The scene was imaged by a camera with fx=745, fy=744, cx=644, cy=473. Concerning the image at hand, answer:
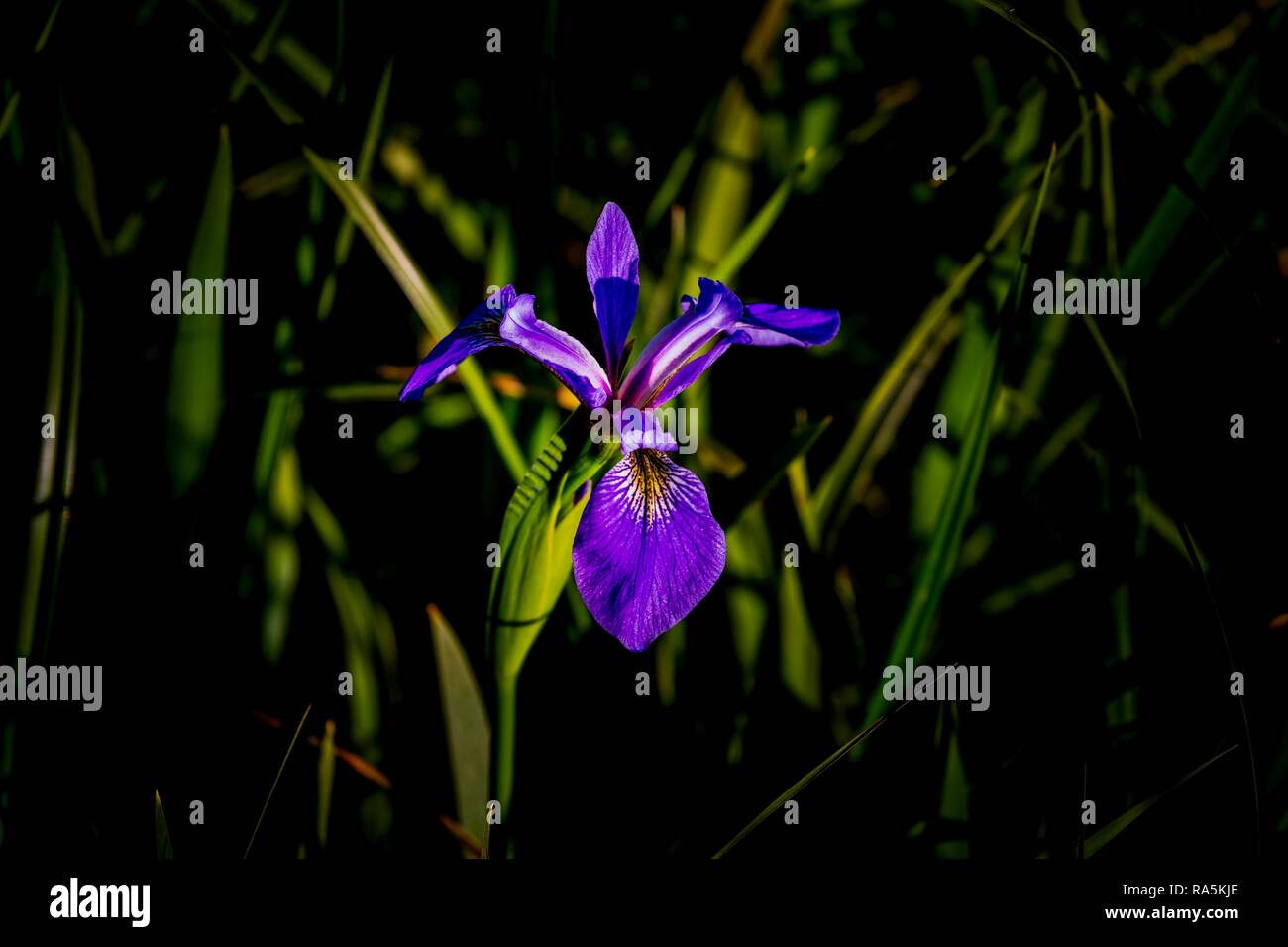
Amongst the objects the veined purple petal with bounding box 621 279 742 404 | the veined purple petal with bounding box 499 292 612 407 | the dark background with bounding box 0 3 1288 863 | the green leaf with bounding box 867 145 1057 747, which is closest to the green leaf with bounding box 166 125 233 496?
the dark background with bounding box 0 3 1288 863

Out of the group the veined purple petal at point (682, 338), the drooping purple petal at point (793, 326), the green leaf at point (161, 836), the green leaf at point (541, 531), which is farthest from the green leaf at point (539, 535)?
the green leaf at point (161, 836)

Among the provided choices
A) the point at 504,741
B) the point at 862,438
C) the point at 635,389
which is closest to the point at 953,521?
the point at 862,438

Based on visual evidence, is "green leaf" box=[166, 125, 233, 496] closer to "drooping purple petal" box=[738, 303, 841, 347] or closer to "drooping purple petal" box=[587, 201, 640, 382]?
"drooping purple petal" box=[587, 201, 640, 382]

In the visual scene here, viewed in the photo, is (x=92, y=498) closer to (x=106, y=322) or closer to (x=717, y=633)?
(x=106, y=322)

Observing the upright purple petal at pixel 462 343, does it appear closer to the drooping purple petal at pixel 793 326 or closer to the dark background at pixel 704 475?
the drooping purple petal at pixel 793 326

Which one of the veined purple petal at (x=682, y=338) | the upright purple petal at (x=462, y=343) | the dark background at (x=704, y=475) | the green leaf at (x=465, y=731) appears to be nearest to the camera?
the upright purple petal at (x=462, y=343)
